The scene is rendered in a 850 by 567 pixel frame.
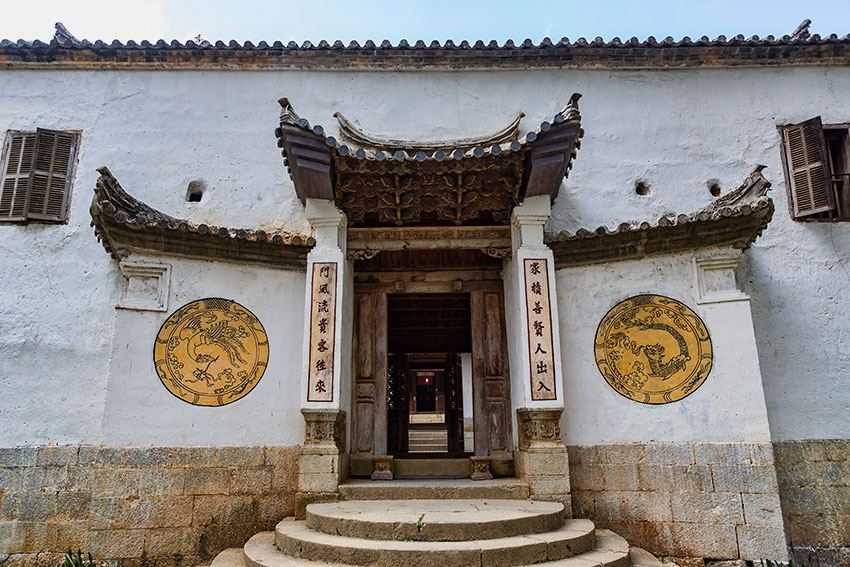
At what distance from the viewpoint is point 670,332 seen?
22.6ft

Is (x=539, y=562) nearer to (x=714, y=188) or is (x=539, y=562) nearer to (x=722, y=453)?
(x=722, y=453)

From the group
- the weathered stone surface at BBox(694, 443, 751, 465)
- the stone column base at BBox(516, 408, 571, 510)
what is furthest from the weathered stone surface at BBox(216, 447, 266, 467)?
the weathered stone surface at BBox(694, 443, 751, 465)

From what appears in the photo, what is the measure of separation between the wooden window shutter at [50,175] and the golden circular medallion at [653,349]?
7.86 m

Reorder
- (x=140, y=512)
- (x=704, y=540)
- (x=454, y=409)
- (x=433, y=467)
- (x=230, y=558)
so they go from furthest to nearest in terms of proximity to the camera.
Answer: (x=454, y=409) < (x=433, y=467) < (x=704, y=540) < (x=140, y=512) < (x=230, y=558)

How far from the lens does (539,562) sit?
16.1 ft

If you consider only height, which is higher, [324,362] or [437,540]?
[324,362]

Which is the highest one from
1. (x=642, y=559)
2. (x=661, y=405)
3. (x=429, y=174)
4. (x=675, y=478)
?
(x=429, y=174)

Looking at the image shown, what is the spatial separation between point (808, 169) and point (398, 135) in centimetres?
611

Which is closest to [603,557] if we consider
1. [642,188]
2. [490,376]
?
[490,376]

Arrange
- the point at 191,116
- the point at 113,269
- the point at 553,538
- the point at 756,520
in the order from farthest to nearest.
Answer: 1. the point at 191,116
2. the point at 113,269
3. the point at 756,520
4. the point at 553,538

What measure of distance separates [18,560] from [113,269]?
3800 millimetres

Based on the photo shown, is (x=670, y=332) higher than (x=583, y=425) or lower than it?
higher

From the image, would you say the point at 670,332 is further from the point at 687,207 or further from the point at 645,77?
the point at 645,77

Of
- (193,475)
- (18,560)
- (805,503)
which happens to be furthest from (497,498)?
(18,560)
